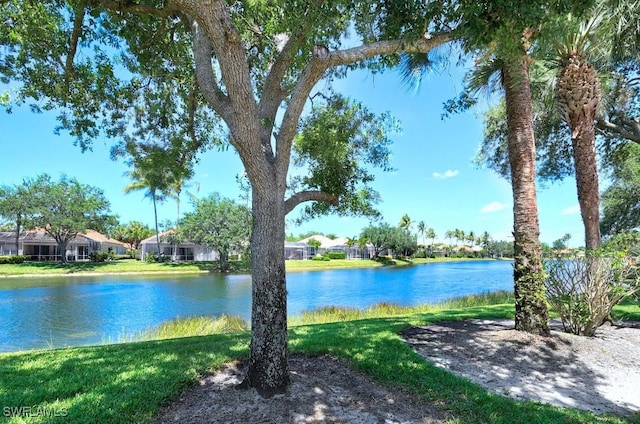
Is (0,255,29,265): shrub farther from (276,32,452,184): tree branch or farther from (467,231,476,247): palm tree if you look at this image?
(467,231,476,247): palm tree

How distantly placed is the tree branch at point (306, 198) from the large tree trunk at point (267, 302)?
0.46 metres

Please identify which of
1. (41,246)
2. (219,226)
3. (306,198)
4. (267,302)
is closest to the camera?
(267,302)

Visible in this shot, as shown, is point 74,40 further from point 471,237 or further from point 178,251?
point 471,237

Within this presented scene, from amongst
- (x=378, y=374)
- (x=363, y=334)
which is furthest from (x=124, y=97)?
(x=378, y=374)

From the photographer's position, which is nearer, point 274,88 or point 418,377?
point 418,377

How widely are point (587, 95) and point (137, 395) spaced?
9.40 metres

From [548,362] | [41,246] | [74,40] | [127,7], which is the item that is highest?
[74,40]

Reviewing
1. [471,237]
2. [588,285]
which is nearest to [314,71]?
[588,285]

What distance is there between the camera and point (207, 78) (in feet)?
12.6

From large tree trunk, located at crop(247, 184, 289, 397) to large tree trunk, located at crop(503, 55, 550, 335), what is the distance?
13.4ft

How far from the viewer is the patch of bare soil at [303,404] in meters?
3.21

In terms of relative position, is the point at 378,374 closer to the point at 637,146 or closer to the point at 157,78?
the point at 157,78

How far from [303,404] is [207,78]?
3.43 meters

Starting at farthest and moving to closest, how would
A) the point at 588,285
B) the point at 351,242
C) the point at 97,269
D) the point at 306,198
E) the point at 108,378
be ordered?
1. the point at 351,242
2. the point at 97,269
3. the point at 588,285
4. the point at 306,198
5. the point at 108,378
